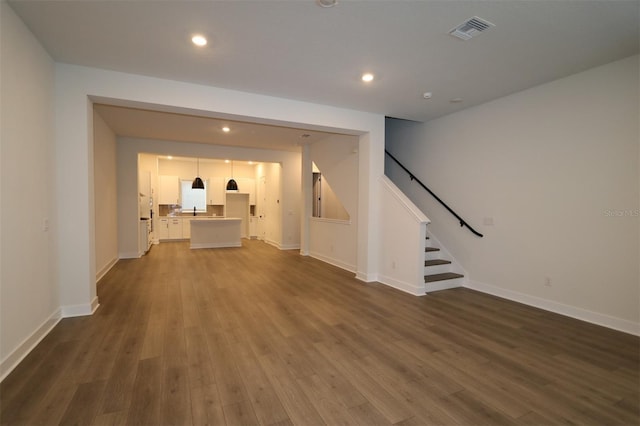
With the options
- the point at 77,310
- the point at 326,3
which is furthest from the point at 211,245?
the point at 326,3

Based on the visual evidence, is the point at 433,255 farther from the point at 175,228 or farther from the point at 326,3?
the point at 175,228

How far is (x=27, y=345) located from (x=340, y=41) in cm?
400

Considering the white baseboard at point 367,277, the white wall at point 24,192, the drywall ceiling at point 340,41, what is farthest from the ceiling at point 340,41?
the white baseboard at point 367,277

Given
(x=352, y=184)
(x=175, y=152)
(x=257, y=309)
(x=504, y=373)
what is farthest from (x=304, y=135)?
(x=504, y=373)

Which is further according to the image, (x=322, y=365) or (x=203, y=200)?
(x=203, y=200)

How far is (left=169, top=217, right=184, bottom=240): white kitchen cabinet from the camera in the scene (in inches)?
425

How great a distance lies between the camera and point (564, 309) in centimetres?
378

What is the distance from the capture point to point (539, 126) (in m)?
4.01

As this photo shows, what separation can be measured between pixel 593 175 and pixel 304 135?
501 centimetres

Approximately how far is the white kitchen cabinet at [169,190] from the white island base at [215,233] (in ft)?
7.67

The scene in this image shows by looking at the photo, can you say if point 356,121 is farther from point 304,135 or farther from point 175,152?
point 175,152

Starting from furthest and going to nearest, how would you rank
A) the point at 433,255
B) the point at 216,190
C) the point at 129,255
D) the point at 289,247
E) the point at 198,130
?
the point at 216,190 < the point at 289,247 < the point at 129,255 < the point at 198,130 < the point at 433,255

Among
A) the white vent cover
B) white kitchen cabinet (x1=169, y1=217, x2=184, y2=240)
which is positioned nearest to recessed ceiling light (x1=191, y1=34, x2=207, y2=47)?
the white vent cover

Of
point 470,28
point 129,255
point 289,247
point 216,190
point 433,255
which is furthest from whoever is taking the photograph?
point 216,190
